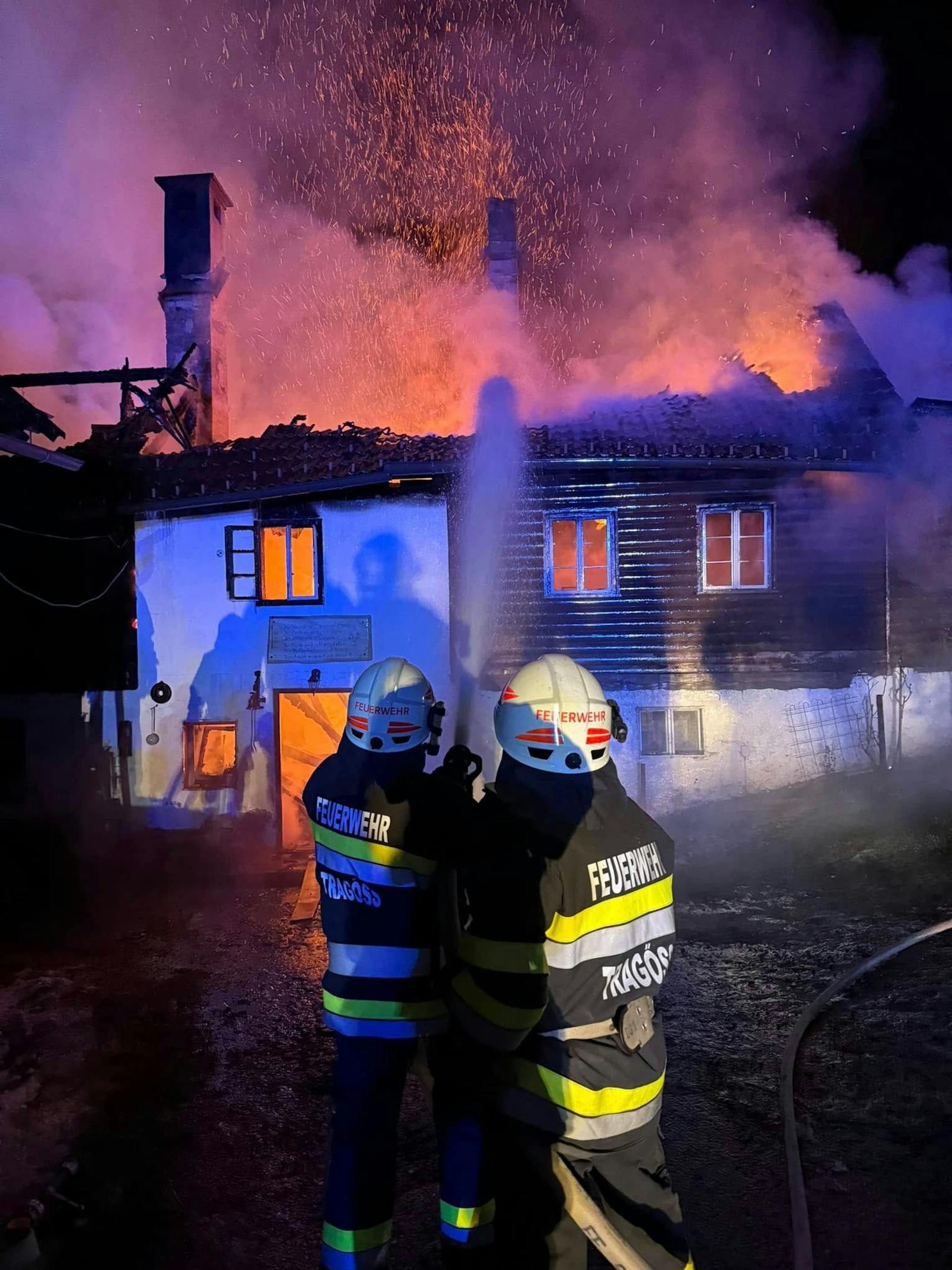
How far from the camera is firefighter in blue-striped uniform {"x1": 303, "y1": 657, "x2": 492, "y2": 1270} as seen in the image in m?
2.74

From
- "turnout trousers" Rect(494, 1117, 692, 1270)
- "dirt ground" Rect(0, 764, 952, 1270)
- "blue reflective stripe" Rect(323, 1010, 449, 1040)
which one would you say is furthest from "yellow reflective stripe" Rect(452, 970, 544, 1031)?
"dirt ground" Rect(0, 764, 952, 1270)

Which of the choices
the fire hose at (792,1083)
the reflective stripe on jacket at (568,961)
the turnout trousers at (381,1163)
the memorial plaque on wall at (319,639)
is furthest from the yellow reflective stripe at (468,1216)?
the memorial plaque on wall at (319,639)

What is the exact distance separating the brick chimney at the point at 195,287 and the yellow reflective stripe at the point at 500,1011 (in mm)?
16871

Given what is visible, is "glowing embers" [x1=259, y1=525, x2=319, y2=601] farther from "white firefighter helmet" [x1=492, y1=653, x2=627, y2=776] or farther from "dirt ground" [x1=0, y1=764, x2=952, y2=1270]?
"white firefighter helmet" [x1=492, y1=653, x2=627, y2=776]

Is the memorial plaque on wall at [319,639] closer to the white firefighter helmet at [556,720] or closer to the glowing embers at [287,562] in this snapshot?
the glowing embers at [287,562]

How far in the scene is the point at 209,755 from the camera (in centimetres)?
1211

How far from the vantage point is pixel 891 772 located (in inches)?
457

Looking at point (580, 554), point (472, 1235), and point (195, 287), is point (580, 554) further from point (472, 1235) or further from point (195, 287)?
point (195, 287)

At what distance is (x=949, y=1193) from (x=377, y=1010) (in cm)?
287

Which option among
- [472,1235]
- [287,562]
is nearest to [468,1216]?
[472,1235]

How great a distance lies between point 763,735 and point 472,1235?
10.1 meters

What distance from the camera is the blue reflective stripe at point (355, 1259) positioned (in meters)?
2.80

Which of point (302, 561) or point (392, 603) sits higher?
point (302, 561)

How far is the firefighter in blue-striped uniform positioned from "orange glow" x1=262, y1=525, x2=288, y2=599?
9.27 meters
